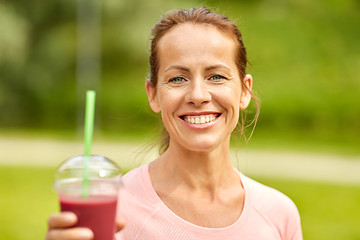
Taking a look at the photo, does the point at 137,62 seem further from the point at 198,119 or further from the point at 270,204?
the point at 198,119

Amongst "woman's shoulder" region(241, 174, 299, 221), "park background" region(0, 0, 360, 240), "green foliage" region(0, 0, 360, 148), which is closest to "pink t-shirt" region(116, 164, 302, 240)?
"woman's shoulder" region(241, 174, 299, 221)

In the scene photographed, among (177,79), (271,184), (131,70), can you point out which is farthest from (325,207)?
(131,70)

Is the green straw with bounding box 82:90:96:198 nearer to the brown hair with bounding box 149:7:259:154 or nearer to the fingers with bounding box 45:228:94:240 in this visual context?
the fingers with bounding box 45:228:94:240

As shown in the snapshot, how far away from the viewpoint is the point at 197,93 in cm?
251

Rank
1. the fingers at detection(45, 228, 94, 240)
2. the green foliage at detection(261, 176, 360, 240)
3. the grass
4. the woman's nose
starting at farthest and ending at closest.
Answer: the green foliage at detection(261, 176, 360, 240) → the grass → the woman's nose → the fingers at detection(45, 228, 94, 240)

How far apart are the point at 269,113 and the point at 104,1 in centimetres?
838

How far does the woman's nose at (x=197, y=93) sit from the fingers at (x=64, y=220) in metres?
0.86

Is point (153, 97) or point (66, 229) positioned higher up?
point (153, 97)

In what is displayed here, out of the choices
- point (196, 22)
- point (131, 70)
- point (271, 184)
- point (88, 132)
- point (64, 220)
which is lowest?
point (271, 184)

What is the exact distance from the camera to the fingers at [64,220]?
6.13ft

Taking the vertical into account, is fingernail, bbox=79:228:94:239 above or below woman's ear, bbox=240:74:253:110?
below

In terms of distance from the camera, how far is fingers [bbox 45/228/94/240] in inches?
73.3

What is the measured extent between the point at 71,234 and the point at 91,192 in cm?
15

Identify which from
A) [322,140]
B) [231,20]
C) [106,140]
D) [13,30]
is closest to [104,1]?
[13,30]
